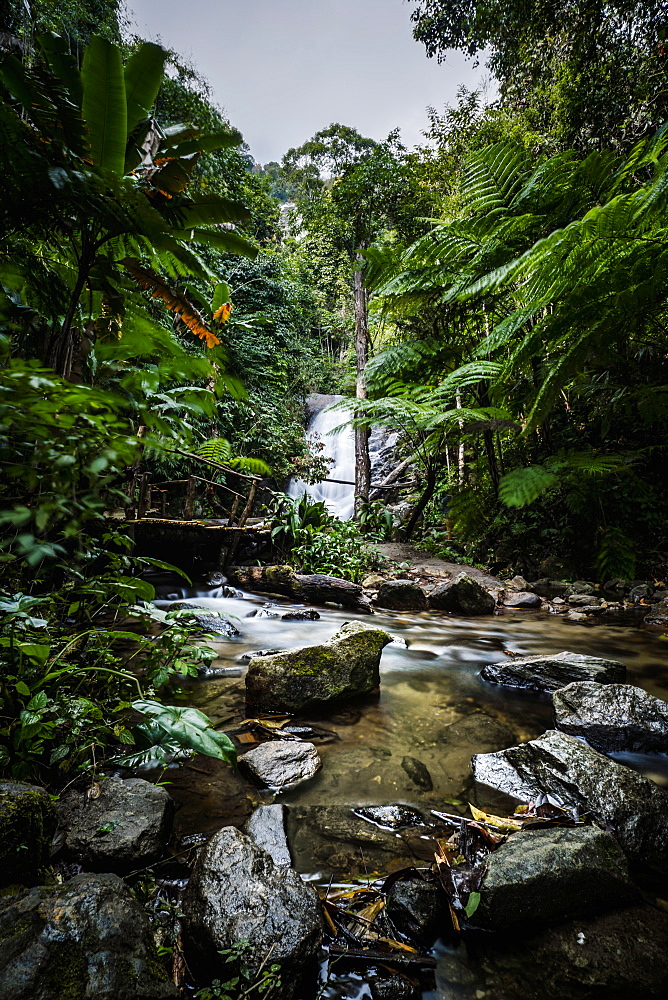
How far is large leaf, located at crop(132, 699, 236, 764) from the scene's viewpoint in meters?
1.16

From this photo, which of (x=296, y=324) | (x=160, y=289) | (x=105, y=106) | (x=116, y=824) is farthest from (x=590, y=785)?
(x=296, y=324)

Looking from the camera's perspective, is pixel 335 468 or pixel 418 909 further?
pixel 335 468

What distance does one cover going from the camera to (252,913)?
1148 millimetres

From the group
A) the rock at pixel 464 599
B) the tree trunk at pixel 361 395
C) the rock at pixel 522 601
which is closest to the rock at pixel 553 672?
the rock at pixel 464 599

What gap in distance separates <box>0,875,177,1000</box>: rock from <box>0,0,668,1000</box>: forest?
12mm

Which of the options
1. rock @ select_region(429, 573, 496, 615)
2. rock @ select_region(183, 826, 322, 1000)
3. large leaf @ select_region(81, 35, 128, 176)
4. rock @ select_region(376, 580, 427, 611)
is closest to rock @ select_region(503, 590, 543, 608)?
rock @ select_region(429, 573, 496, 615)

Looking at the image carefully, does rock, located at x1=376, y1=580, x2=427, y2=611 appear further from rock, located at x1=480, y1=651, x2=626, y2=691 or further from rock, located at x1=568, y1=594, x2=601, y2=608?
rock, located at x1=480, y1=651, x2=626, y2=691

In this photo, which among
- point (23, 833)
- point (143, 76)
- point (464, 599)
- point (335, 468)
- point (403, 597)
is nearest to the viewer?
point (23, 833)

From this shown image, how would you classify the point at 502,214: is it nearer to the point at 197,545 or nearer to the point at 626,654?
the point at 626,654

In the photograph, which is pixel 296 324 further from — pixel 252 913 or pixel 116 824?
pixel 252 913

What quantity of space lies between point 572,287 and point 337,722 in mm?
3192

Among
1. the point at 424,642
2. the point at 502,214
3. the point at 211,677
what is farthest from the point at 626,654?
the point at 502,214

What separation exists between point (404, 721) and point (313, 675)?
62 centimetres

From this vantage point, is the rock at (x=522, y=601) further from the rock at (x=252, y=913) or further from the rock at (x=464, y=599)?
the rock at (x=252, y=913)
